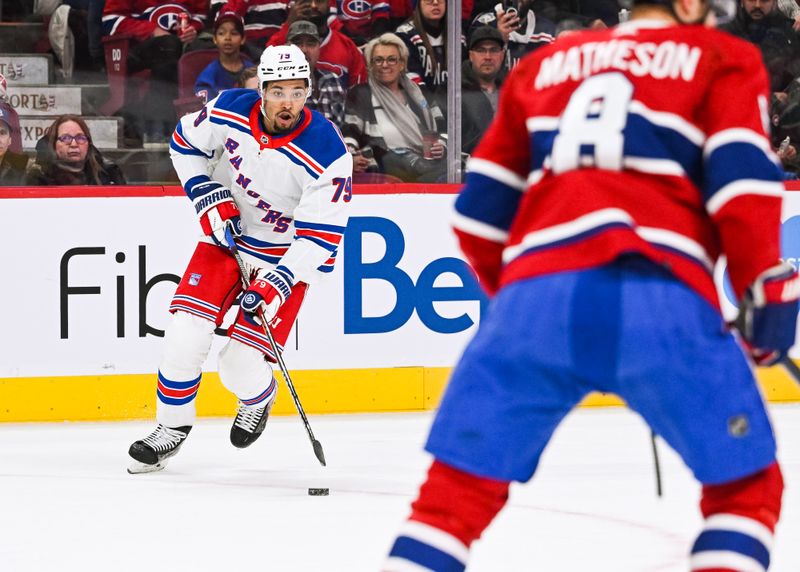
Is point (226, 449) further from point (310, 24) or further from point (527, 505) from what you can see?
point (310, 24)

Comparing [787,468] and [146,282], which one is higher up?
[146,282]

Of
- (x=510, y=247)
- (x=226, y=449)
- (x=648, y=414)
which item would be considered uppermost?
(x=510, y=247)

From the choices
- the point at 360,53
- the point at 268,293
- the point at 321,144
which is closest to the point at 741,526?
the point at 268,293

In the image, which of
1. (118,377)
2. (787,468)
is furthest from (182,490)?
(787,468)

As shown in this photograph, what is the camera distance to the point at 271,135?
4.49m

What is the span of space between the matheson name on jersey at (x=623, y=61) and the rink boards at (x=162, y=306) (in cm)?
372

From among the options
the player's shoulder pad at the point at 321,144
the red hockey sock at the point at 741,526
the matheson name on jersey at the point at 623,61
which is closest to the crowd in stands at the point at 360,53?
the player's shoulder pad at the point at 321,144

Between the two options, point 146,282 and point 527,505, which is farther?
point 146,282

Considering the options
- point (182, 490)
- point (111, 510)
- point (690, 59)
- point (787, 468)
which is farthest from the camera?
point (787, 468)

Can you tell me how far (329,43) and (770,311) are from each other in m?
4.26

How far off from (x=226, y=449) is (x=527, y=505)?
4.35 feet

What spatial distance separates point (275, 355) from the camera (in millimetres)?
4457

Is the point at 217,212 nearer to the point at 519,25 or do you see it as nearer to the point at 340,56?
the point at 340,56

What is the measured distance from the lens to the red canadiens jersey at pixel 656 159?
1870 mm
